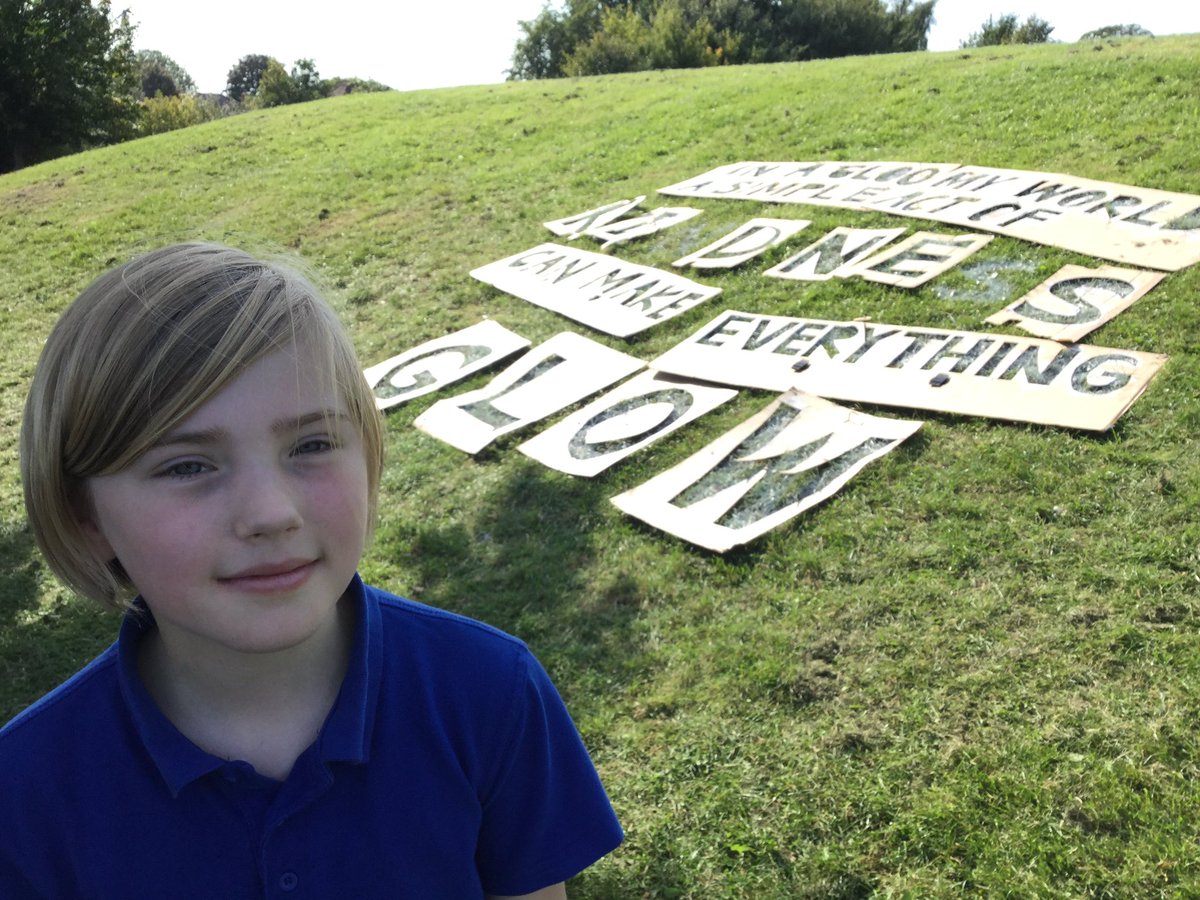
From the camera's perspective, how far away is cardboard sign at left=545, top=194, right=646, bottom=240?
801 cm

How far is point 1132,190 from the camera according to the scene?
241 inches

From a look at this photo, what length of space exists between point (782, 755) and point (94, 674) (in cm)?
208

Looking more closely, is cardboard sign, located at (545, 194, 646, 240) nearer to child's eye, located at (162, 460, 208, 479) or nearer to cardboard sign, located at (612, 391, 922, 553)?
cardboard sign, located at (612, 391, 922, 553)

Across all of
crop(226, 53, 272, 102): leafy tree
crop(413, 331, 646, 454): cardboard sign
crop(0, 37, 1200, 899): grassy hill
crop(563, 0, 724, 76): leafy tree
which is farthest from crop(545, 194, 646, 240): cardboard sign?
crop(226, 53, 272, 102): leafy tree

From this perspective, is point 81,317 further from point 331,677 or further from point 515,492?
point 515,492

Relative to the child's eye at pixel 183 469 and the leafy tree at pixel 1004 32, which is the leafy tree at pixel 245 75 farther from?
the child's eye at pixel 183 469

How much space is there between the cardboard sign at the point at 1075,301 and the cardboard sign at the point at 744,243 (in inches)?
73.8

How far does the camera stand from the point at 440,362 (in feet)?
20.4

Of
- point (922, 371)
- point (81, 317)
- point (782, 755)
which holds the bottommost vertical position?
point (782, 755)

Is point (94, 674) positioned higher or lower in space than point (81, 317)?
lower

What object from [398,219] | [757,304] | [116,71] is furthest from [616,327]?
[116,71]

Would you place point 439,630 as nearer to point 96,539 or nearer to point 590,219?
point 96,539

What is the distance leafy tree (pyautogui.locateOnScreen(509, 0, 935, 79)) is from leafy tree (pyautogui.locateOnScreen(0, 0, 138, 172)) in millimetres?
15224

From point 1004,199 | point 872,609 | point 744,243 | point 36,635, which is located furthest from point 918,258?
point 36,635
